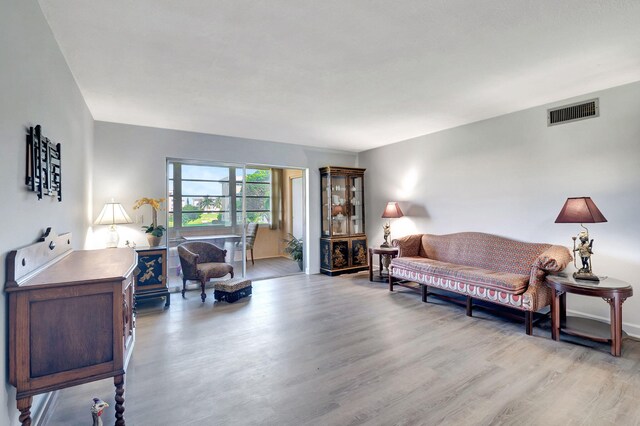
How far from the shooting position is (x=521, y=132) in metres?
3.98

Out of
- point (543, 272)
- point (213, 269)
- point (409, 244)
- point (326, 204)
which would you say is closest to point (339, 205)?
point (326, 204)

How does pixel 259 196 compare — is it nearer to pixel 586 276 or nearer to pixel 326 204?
pixel 326 204

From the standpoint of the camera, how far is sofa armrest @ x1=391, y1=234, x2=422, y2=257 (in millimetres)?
4895

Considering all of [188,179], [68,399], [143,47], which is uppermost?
[143,47]

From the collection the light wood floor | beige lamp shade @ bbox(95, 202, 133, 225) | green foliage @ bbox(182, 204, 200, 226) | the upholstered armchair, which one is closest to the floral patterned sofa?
the light wood floor

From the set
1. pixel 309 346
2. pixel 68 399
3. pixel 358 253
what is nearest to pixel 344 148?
pixel 358 253

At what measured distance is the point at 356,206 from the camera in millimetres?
6422

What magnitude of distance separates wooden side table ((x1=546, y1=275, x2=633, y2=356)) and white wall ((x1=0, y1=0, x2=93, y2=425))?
4.04 meters

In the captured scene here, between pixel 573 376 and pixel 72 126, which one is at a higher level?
pixel 72 126

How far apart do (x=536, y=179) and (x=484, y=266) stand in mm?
1286

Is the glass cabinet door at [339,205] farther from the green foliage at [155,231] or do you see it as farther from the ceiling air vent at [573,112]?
the ceiling air vent at [573,112]

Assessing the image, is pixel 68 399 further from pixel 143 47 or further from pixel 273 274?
pixel 273 274

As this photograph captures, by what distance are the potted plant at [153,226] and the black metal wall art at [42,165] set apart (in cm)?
186

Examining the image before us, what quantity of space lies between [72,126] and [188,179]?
2.23 meters
